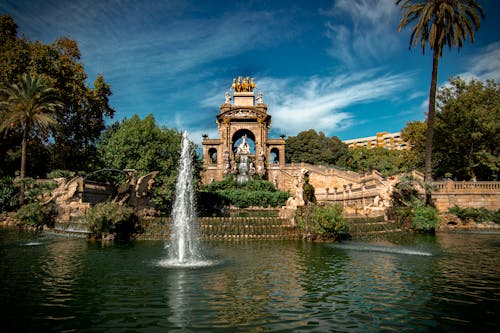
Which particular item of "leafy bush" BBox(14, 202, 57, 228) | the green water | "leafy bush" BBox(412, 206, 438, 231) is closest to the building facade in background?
"leafy bush" BBox(412, 206, 438, 231)

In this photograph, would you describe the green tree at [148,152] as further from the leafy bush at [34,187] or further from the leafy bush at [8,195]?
the leafy bush at [8,195]

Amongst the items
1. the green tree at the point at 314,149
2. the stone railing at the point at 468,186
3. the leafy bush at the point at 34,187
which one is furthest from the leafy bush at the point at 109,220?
the green tree at the point at 314,149

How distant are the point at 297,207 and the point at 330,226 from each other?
2592 millimetres

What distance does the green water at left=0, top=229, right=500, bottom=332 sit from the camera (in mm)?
5684

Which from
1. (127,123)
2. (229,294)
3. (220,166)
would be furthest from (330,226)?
(220,166)

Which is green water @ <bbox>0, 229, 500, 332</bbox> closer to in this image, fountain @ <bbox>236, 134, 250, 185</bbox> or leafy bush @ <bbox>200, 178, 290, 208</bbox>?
leafy bush @ <bbox>200, 178, 290, 208</bbox>

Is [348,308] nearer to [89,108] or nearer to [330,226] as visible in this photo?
[330,226]

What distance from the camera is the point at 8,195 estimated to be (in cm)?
2748

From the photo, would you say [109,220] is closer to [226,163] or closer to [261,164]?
[226,163]

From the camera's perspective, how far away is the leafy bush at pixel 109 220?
1658 centimetres

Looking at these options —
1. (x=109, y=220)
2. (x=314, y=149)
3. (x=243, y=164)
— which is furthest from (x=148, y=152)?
(x=314, y=149)

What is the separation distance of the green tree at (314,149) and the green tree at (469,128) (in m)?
38.0

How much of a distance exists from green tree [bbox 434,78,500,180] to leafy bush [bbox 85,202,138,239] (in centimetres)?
2898

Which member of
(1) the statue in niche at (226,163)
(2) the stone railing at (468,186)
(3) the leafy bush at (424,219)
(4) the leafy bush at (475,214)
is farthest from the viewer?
(1) the statue in niche at (226,163)
